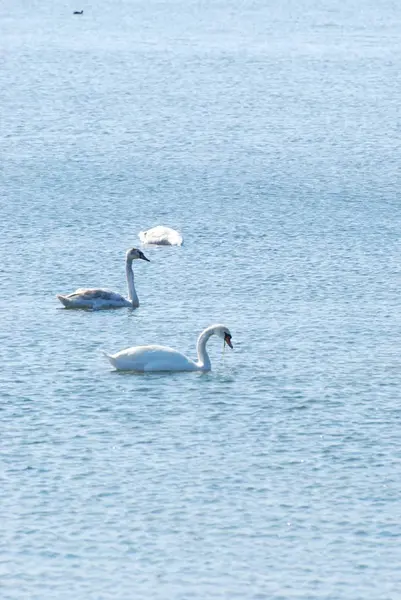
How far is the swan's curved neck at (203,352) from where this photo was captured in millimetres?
28172

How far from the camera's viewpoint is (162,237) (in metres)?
39.0

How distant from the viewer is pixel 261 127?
62.7m

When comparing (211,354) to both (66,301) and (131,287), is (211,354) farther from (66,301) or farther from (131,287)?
(131,287)

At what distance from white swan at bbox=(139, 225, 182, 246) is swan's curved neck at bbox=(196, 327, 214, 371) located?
35.7ft

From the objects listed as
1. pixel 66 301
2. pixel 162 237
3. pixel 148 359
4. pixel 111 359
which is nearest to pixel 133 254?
pixel 66 301

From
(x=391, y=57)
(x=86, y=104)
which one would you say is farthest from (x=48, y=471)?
(x=391, y=57)

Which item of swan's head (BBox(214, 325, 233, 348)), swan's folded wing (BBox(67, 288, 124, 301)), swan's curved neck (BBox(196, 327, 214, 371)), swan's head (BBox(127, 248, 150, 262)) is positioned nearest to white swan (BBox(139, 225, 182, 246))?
swan's head (BBox(127, 248, 150, 262))

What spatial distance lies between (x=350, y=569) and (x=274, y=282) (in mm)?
16142

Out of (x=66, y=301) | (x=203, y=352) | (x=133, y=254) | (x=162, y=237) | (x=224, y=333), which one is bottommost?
(x=203, y=352)

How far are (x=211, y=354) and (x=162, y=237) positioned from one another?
31.9ft

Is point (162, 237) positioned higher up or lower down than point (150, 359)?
higher up

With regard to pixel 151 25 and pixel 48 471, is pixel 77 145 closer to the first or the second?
pixel 48 471

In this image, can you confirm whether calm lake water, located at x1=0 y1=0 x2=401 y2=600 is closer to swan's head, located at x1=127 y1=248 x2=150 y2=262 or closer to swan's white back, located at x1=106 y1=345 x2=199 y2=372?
swan's white back, located at x1=106 y1=345 x2=199 y2=372

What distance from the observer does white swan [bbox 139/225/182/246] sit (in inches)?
Result: 1537
